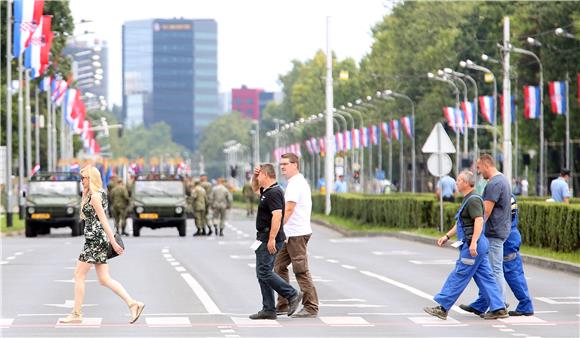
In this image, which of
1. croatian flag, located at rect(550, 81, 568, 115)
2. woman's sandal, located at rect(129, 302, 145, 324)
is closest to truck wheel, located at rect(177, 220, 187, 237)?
croatian flag, located at rect(550, 81, 568, 115)

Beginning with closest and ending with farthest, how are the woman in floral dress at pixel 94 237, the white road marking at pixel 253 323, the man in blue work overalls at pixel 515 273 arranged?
the woman in floral dress at pixel 94 237 < the white road marking at pixel 253 323 < the man in blue work overalls at pixel 515 273

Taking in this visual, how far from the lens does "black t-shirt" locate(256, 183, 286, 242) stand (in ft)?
56.5

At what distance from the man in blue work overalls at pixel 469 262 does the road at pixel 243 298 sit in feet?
0.59

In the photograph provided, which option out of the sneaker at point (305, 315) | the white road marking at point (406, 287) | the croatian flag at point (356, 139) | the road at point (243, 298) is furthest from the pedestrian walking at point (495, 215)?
the croatian flag at point (356, 139)

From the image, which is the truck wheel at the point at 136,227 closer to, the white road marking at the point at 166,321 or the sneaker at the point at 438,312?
the white road marking at the point at 166,321

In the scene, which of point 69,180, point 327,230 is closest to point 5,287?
point 69,180

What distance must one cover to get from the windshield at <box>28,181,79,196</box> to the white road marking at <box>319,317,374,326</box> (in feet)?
111

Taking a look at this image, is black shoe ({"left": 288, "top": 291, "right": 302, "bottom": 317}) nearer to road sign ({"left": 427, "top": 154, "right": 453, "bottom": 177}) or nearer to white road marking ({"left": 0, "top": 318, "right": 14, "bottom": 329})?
white road marking ({"left": 0, "top": 318, "right": 14, "bottom": 329})

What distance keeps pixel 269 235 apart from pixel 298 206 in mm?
611

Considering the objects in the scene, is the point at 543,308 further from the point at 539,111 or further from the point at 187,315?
the point at 539,111

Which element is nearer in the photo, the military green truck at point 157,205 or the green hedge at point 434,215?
the green hedge at point 434,215

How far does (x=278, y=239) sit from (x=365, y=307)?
2301 millimetres

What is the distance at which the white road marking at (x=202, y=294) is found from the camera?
62.0ft

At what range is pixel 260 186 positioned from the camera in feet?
57.9
